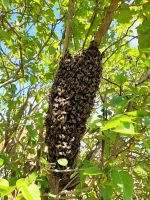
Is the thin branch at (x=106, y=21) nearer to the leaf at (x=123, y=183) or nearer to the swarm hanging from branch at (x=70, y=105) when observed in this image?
the swarm hanging from branch at (x=70, y=105)

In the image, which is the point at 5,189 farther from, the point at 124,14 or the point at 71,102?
the point at 124,14

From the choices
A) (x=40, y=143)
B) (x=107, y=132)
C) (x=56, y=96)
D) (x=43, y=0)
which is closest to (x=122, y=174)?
(x=107, y=132)

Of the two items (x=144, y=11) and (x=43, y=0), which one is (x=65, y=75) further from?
(x=43, y=0)

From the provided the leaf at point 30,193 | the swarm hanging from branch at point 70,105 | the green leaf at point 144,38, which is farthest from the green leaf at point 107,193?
the green leaf at point 144,38

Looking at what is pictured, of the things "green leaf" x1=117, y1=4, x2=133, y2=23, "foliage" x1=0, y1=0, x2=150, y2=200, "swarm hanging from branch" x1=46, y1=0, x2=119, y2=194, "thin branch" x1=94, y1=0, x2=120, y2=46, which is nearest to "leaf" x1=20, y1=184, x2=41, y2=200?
"foliage" x1=0, y1=0, x2=150, y2=200

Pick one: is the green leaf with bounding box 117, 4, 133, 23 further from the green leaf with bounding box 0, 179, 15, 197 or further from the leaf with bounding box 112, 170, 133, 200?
the green leaf with bounding box 0, 179, 15, 197

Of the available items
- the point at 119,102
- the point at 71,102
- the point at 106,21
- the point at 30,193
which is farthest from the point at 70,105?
the point at 30,193
